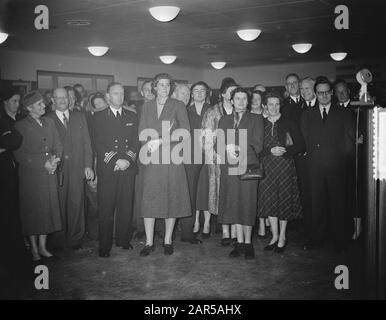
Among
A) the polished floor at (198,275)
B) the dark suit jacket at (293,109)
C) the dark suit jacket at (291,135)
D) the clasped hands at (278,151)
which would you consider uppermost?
the dark suit jacket at (293,109)

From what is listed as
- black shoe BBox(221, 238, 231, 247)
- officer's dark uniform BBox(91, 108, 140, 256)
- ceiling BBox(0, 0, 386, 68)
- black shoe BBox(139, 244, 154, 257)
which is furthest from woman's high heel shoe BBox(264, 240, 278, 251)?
ceiling BBox(0, 0, 386, 68)

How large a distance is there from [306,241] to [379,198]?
86.8 inches

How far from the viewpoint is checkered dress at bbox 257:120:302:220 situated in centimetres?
425

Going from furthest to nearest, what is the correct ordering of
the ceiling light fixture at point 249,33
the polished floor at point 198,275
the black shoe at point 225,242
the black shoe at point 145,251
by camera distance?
1. the ceiling light fixture at point 249,33
2. the black shoe at point 225,242
3. the black shoe at point 145,251
4. the polished floor at point 198,275

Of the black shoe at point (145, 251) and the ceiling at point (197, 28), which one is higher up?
the ceiling at point (197, 28)

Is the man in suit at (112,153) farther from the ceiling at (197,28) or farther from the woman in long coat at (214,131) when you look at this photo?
the ceiling at (197,28)

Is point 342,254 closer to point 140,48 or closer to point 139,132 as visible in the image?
point 139,132

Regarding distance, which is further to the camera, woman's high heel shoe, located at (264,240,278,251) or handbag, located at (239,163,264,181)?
woman's high heel shoe, located at (264,240,278,251)

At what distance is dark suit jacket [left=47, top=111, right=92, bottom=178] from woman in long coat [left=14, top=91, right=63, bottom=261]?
0.26 m

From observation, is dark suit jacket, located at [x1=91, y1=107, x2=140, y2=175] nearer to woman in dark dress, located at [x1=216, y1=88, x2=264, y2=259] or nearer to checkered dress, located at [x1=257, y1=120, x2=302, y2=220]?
woman in dark dress, located at [x1=216, y1=88, x2=264, y2=259]

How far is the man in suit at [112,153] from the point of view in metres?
4.21

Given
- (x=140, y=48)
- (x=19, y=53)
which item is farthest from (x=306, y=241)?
(x=19, y=53)

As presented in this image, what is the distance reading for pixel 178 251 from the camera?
4.47 m

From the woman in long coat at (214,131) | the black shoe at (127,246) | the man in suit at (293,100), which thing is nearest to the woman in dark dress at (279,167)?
Result: the man in suit at (293,100)
